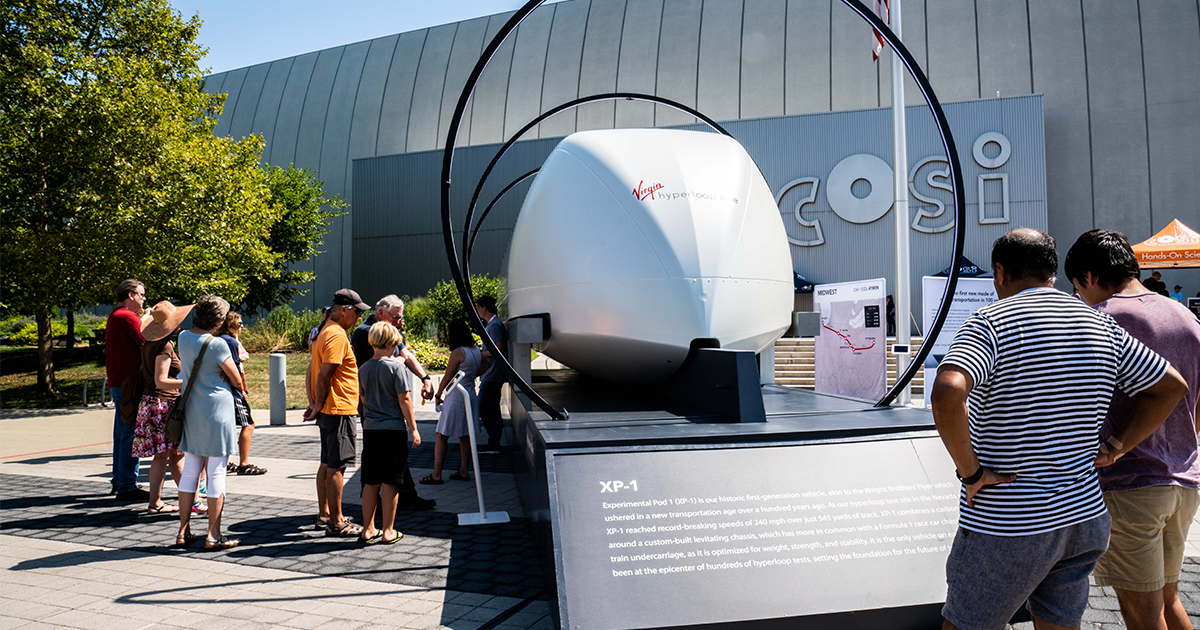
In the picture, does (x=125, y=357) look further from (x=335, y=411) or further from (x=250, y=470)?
(x=335, y=411)

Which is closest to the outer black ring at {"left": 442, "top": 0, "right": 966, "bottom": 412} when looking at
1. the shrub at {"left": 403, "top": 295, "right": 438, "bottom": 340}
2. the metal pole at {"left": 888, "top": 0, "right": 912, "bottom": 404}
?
the metal pole at {"left": 888, "top": 0, "right": 912, "bottom": 404}

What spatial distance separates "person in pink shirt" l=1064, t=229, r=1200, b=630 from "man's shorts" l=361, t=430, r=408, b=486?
4144mm

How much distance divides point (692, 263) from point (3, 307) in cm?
1585

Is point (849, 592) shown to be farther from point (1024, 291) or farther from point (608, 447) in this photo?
point (1024, 291)

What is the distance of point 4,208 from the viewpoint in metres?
13.8

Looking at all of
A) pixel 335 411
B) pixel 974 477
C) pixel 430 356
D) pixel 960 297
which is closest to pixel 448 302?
pixel 430 356

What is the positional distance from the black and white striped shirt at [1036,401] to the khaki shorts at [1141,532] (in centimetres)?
66

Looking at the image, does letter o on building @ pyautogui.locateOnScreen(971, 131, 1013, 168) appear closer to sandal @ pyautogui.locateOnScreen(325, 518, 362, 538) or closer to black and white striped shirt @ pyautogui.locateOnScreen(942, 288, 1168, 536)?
sandal @ pyautogui.locateOnScreen(325, 518, 362, 538)

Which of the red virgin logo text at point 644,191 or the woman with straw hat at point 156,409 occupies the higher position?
the red virgin logo text at point 644,191

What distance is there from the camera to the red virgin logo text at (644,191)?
5195 mm

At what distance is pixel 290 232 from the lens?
25.7 metres

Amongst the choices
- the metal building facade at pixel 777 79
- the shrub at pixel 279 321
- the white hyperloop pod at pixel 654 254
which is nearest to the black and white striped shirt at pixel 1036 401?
the white hyperloop pod at pixel 654 254

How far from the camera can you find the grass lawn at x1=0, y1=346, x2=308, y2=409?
15.1 m

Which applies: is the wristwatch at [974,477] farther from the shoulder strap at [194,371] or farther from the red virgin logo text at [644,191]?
the shoulder strap at [194,371]
